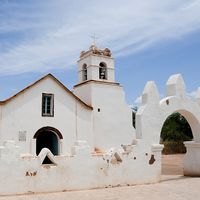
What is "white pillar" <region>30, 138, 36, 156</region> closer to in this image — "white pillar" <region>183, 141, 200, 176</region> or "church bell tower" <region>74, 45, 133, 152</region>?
"church bell tower" <region>74, 45, 133, 152</region>

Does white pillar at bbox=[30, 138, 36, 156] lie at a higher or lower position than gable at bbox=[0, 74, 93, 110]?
lower

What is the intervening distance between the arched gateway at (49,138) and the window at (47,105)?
0.80 metres

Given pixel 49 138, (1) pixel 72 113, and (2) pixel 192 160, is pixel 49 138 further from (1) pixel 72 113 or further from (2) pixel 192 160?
(2) pixel 192 160

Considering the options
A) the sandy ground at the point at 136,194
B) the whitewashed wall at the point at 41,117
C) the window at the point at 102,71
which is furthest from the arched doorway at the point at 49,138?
the sandy ground at the point at 136,194

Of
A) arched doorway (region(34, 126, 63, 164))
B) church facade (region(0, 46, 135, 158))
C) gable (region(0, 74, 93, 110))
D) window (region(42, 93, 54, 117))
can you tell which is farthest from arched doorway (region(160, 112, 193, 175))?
window (region(42, 93, 54, 117))

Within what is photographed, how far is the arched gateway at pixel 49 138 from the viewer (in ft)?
54.3

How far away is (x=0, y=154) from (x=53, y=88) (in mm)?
8409

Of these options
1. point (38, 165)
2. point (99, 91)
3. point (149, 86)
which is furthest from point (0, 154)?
point (99, 91)

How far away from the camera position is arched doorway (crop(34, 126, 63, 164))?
1657 cm

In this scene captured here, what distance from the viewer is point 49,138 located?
18.0 m

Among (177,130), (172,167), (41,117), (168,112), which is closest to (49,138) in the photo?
(41,117)

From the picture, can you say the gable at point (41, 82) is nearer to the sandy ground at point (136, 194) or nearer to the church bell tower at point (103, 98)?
the church bell tower at point (103, 98)

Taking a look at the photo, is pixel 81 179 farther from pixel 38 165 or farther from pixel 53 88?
pixel 53 88

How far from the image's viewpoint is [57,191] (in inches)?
380
